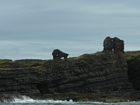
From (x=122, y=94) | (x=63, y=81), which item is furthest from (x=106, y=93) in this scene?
(x=63, y=81)

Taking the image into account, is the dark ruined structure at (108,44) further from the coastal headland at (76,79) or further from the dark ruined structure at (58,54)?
the dark ruined structure at (58,54)

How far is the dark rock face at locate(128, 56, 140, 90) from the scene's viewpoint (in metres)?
134

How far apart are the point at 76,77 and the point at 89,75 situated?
13.5 ft

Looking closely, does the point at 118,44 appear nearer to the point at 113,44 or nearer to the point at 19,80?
the point at 113,44

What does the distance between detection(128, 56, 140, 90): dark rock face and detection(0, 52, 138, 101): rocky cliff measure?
14.2 ft

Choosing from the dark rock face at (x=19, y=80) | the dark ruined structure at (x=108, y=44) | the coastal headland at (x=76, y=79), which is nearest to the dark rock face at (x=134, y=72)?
the coastal headland at (x=76, y=79)

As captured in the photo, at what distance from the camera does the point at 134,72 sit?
451ft

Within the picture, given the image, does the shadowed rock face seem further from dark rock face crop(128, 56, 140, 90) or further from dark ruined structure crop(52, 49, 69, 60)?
dark ruined structure crop(52, 49, 69, 60)

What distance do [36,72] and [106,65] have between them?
2167cm

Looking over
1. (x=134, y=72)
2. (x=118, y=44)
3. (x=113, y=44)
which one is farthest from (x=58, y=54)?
(x=134, y=72)

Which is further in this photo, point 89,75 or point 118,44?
point 118,44

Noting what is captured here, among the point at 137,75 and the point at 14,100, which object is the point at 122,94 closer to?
the point at 137,75

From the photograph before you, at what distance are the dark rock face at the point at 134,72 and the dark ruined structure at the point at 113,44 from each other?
5457mm

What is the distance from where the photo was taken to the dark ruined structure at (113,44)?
444 feet
